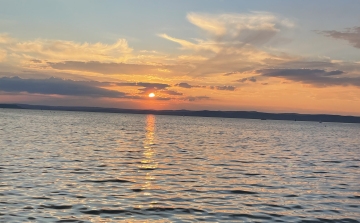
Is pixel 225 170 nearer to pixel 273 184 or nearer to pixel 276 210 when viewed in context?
pixel 273 184

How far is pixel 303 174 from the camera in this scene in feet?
108

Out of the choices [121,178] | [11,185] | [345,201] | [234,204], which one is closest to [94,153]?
[121,178]

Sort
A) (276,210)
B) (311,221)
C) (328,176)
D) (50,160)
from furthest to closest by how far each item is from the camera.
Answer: (50,160), (328,176), (276,210), (311,221)

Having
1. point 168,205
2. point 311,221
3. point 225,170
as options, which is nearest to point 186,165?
point 225,170

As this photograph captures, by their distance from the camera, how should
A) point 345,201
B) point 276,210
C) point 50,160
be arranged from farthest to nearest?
point 50,160, point 345,201, point 276,210

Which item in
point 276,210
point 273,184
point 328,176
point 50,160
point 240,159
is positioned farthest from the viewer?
point 240,159

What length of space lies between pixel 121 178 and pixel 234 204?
1033 cm

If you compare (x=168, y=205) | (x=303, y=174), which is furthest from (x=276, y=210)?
(x=303, y=174)

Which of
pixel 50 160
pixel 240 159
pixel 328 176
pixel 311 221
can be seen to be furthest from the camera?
pixel 240 159

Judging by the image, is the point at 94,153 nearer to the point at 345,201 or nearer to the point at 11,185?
the point at 11,185

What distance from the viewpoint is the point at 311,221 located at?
17.8 metres

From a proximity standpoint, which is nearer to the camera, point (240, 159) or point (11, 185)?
point (11, 185)

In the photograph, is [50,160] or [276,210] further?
[50,160]

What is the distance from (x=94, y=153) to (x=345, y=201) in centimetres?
2922
